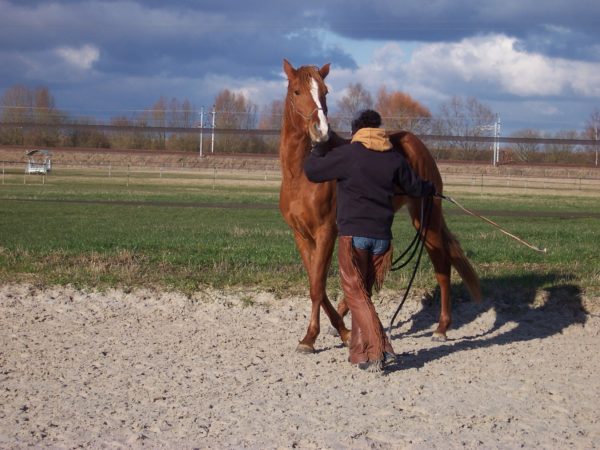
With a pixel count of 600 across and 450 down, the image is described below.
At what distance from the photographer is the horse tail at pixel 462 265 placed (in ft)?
26.7

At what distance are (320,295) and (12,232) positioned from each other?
10.6 meters

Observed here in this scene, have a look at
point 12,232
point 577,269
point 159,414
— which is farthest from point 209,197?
point 159,414

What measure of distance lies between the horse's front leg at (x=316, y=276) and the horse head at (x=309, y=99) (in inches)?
40.8

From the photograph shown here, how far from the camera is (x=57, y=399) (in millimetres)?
5434

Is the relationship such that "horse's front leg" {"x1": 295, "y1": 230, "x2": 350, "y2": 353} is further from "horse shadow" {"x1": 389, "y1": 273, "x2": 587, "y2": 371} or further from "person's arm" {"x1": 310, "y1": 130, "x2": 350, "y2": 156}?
"horse shadow" {"x1": 389, "y1": 273, "x2": 587, "y2": 371}

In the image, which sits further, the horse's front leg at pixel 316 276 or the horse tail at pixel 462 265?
the horse tail at pixel 462 265

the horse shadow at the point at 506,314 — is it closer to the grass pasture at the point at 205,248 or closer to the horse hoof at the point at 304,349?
the grass pasture at the point at 205,248

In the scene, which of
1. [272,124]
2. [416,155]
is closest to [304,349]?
[416,155]

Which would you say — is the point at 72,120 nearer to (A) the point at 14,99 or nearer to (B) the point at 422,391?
(A) the point at 14,99

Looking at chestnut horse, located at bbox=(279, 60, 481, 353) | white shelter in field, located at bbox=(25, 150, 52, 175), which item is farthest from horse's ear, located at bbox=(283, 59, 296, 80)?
white shelter in field, located at bbox=(25, 150, 52, 175)

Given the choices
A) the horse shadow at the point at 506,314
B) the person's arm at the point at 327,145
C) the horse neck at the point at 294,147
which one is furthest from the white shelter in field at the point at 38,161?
the person's arm at the point at 327,145

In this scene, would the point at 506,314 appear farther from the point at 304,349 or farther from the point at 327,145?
the point at 327,145

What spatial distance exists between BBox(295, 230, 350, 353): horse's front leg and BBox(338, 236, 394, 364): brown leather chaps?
0.57m

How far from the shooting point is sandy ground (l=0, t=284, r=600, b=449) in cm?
484
